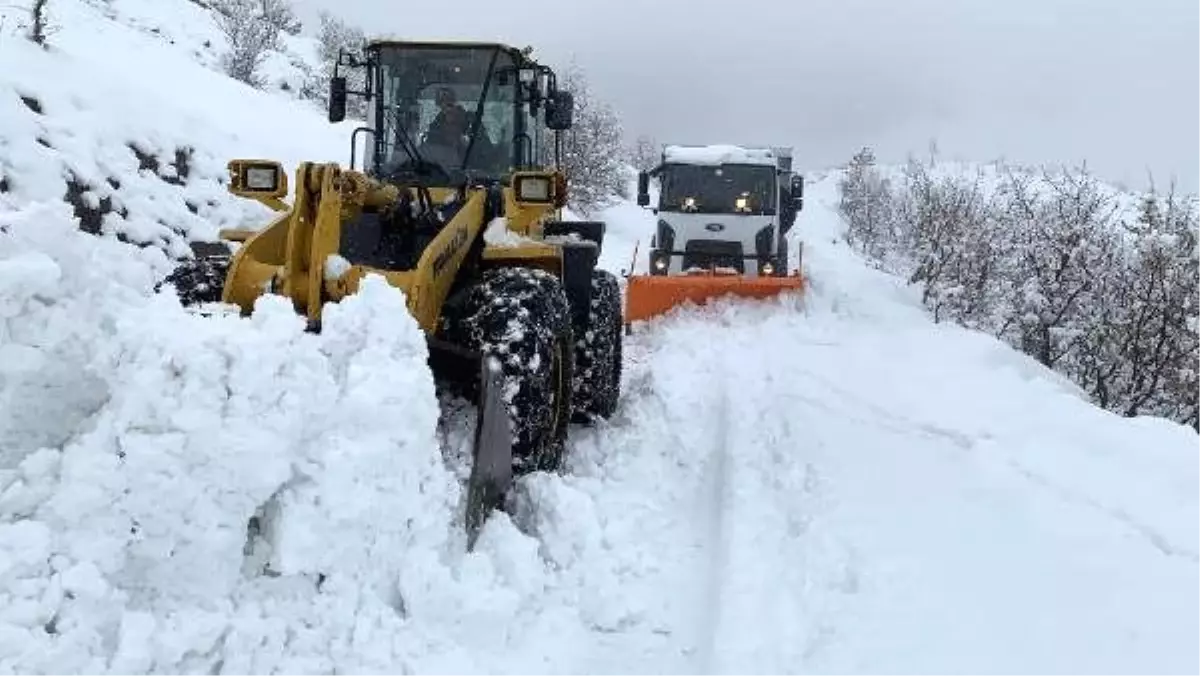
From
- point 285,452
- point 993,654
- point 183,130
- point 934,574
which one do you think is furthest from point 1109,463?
point 183,130

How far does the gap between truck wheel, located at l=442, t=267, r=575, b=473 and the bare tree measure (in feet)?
94.0

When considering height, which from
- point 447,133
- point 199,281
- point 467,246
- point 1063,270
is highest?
point 447,133

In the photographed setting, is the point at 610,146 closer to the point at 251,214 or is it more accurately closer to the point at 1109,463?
the point at 251,214

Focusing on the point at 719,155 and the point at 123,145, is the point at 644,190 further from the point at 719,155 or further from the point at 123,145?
the point at 123,145

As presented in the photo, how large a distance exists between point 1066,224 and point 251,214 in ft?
38.0

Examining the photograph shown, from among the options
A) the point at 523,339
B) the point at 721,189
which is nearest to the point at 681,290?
the point at 721,189

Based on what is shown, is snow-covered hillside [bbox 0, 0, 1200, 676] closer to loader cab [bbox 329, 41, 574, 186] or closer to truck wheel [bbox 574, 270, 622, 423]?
truck wheel [bbox 574, 270, 622, 423]

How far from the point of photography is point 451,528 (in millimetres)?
4176

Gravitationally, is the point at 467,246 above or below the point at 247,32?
below

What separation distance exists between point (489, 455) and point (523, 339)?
647mm

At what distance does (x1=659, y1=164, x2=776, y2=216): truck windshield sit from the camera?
1697cm

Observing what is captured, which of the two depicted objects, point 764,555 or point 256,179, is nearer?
point 764,555

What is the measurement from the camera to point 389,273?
507 cm

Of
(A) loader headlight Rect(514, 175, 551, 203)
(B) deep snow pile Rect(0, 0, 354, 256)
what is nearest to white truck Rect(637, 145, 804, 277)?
(B) deep snow pile Rect(0, 0, 354, 256)
